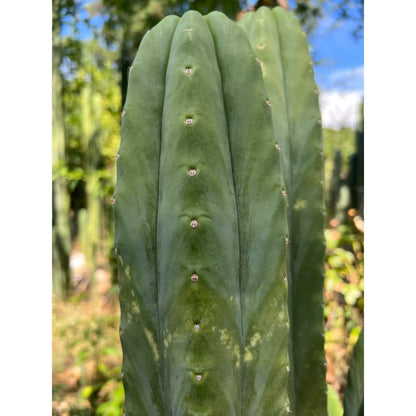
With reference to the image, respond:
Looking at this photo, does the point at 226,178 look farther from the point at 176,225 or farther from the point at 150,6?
the point at 150,6

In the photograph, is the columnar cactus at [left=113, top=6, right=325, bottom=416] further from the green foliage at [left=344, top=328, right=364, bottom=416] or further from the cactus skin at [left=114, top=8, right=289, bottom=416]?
the green foliage at [left=344, top=328, right=364, bottom=416]

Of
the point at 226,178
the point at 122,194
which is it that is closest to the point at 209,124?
the point at 226,178

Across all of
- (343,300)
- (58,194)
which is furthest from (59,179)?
(343,300)

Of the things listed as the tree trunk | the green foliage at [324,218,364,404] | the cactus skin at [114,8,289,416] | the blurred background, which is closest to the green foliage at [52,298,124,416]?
the blurred background

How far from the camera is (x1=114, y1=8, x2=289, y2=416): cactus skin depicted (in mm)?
905

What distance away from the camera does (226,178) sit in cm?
94

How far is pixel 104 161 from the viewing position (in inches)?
86.4

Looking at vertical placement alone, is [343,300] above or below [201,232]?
below

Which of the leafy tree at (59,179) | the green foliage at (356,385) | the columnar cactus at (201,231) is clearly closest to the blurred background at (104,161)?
the leafy tree at (59,179)

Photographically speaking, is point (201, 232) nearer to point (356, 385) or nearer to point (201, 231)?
point (201, 231)

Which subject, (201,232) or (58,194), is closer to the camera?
(201,232)
